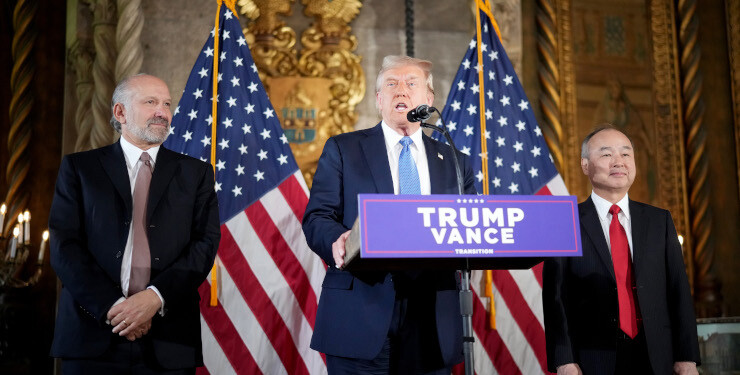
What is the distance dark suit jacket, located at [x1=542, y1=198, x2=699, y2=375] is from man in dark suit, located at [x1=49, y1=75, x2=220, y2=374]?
4.45 feet

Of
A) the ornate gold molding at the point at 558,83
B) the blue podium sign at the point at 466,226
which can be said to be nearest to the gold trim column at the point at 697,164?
the ornate gold molding at the point at 558,83

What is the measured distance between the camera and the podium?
2.09 meters

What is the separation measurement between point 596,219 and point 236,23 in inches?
91.5

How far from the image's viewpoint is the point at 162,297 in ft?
9.02

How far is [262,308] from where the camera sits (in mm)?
3979

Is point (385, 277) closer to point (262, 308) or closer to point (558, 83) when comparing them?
point (262, 308)

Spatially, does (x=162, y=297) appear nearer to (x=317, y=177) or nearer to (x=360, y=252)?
(x=317, y=177)

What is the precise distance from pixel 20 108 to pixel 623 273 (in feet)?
13.0

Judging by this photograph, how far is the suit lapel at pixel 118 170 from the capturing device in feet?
9.57

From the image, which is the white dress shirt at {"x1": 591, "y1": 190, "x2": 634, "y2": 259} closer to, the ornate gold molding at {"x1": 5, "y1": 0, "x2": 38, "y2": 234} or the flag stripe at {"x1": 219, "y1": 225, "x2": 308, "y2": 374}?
the flag stripe at {"x1": 219, "y1": 225, "x2": 308, "y2": 374}

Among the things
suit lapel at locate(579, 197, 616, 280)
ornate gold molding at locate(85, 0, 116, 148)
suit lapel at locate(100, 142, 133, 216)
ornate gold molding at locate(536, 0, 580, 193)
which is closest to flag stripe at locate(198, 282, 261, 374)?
suit lapel at locate(100, 142, 133, 216)

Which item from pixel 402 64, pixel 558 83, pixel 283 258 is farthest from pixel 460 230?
pixel 558 83

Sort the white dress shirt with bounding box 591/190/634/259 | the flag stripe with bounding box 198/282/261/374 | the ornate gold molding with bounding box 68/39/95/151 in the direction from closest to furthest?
the white dress shirt with bounding box 591/190/634/259 < the flag stripe with bounding box 198/282/261/374 < the ornate gold molding with bounding box 68/39/95/151

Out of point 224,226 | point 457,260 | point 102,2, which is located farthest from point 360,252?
point 102,2
